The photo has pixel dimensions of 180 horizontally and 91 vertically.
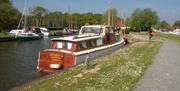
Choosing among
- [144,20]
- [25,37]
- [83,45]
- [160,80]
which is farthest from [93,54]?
[144,20]

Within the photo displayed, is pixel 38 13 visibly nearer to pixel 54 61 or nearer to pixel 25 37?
pixel 25 37

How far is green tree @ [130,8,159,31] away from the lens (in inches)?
4099

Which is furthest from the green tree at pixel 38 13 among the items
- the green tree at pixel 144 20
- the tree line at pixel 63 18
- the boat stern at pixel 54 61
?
the boat stern at pixel 54 61

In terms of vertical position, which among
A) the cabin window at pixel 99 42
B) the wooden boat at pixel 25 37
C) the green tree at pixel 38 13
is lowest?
the wooden boat at pixel 25 37

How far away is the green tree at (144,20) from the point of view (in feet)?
342

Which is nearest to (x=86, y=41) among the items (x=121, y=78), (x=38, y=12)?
(x=121, y=78)

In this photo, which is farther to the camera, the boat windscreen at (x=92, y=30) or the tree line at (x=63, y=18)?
the tree line at (x=63, y=18)

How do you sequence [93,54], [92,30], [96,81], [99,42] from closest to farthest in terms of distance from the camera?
[96,81], [93,54], [99,42], [92,30]

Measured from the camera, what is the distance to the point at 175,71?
584 inches

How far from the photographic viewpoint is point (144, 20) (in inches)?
4097

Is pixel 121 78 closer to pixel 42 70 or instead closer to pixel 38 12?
pixel 42 70

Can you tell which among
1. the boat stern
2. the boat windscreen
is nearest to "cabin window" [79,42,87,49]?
the boat stern

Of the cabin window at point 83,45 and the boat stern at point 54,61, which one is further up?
the cabin window at point 83,45

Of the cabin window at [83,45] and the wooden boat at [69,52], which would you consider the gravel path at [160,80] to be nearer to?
the wooden boat at [69,52]
